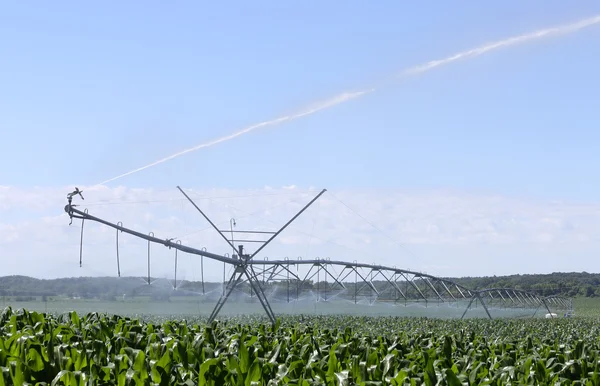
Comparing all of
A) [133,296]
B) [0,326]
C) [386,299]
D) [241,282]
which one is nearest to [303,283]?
[241,282]

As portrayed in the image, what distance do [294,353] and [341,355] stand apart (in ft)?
2.66

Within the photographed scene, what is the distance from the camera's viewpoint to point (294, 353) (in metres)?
14.2

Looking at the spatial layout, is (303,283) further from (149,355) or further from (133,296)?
(149,355)

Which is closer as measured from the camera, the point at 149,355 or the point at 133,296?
the point at 149,355

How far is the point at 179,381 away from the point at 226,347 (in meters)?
3.74

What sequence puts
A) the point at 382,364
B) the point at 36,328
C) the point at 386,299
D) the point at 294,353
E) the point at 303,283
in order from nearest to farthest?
the point at 382,364 → the point at 294,353 → the point at 36,328 → the point at 303,283 → the point at 386,299

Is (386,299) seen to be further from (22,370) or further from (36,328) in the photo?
(22,370)

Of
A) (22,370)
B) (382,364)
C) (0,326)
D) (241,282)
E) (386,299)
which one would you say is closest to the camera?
(22,370)

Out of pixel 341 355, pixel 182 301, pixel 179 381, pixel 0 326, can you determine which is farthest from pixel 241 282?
pixel 179 381

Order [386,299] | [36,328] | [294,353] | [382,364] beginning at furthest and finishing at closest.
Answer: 1. [386,299]
2. [36,328]
3. [294,353]
4. [382,364]

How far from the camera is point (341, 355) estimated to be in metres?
14.4

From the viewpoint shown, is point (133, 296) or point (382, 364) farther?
point (133, 296)

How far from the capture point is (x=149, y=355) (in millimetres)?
13070

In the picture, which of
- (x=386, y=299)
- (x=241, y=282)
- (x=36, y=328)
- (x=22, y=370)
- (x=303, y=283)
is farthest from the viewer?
(x=386, y=299)
